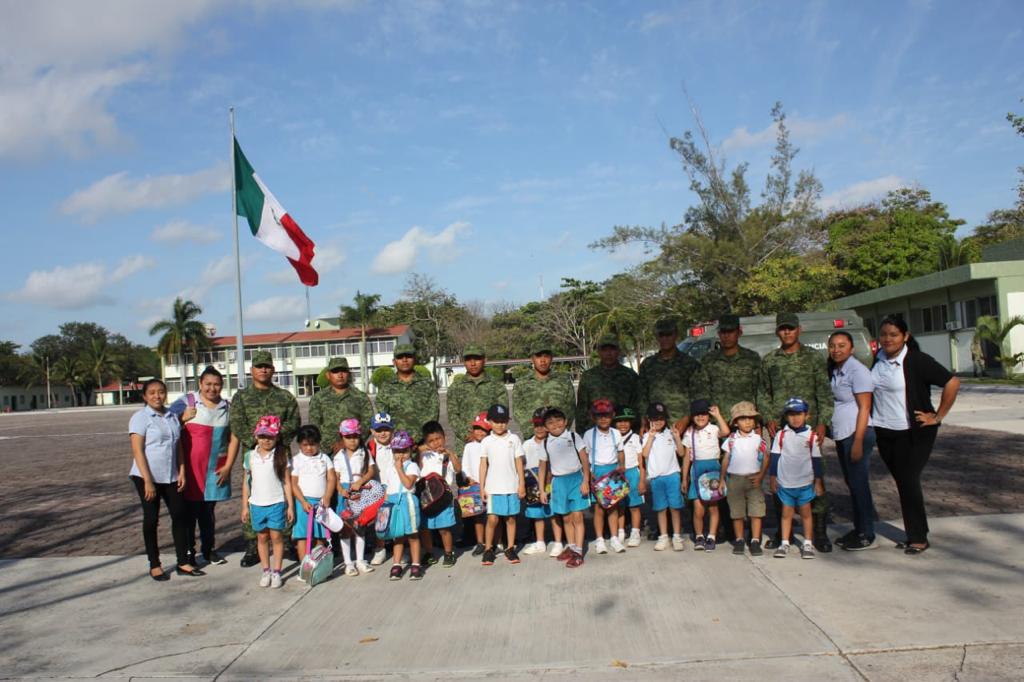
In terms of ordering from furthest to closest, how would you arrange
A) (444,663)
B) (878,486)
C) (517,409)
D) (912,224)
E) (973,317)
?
(912,224) < (973,317) < (878,486) < (517,409) < (444,663)

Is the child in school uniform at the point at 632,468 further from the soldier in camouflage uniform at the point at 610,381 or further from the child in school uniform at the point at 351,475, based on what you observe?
the child in school uniform at the point at 351,475

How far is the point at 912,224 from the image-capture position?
44656 mm

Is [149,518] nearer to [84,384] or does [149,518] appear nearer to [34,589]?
[34,589]

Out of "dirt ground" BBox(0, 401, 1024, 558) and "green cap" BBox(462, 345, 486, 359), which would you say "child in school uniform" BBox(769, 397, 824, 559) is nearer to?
"dirt ground" BBox(0, 401, 1024, 558)

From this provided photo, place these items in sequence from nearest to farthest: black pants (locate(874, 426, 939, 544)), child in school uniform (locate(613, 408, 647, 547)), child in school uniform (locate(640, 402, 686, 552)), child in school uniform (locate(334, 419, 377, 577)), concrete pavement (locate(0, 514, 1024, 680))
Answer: concrete pavement (locate(0, 514, 1024, 680)), black pants (locate(874, 426, 939, 544)), child in school uniform (locate(334, 419, 377, 577)), child in school uniform (locate(640, 402, 686, 552)), child in school uniform (locate(613, 408, 647, 547))

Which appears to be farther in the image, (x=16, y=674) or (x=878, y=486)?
(x=878, y=486)

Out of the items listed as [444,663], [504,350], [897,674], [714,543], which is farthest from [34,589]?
[504,350]

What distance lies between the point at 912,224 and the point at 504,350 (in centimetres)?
2953

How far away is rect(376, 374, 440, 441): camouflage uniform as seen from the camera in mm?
6512

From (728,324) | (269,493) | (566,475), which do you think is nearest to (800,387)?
(728,324)

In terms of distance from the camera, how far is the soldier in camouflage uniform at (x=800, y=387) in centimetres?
578

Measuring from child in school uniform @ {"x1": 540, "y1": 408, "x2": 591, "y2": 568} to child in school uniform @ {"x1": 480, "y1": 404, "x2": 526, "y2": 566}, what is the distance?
0.72 feet

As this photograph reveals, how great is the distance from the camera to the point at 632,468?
6.22m

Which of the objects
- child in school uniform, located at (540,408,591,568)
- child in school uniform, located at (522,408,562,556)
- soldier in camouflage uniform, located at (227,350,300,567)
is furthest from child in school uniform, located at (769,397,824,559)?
soldier in camouflage uniform, located at (227,350,300,567)
